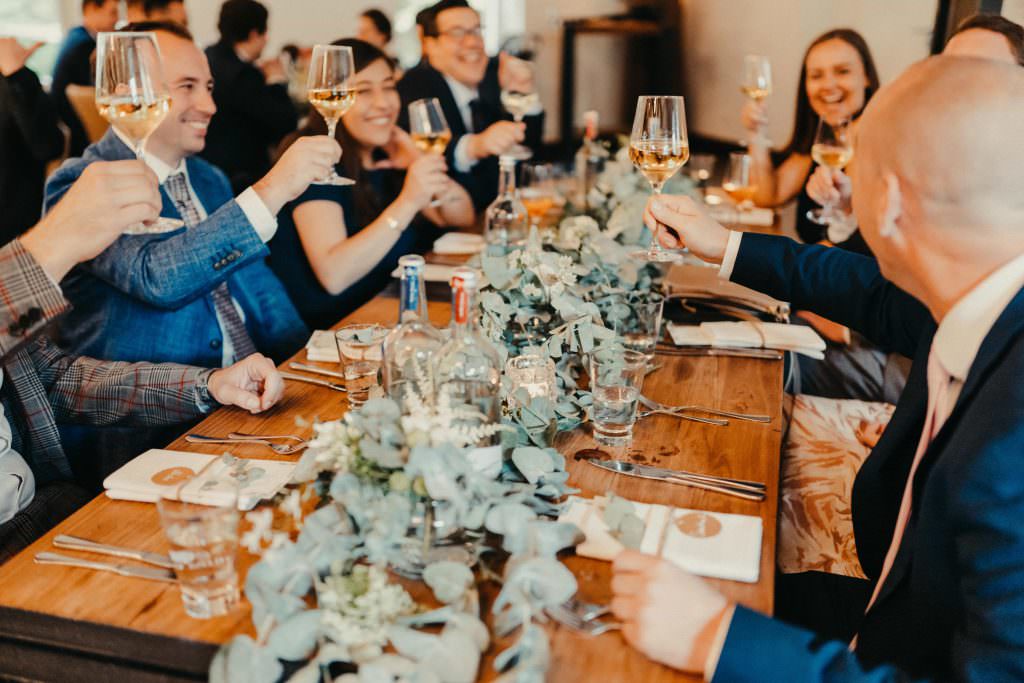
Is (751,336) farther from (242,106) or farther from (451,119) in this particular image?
(242,106)

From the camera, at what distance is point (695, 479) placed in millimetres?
1295

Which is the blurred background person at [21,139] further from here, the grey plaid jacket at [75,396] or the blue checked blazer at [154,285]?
the grey plaid jacket at [75,396]

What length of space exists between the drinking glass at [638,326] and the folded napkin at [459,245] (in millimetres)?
955

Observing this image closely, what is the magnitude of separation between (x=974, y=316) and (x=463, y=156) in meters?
2.99

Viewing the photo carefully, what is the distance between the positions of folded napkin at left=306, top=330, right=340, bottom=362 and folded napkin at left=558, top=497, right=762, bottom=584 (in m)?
0.77

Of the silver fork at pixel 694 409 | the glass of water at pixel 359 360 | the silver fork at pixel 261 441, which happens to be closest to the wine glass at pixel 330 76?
the glass of water at pixel 359 360

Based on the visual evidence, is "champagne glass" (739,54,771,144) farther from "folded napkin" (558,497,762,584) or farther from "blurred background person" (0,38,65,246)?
"blurred background person" (0,38,65,246)

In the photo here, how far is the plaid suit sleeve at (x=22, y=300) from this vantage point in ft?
4.17

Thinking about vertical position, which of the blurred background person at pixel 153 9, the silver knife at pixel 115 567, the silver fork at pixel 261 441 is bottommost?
the silver fork at pixel 261 441

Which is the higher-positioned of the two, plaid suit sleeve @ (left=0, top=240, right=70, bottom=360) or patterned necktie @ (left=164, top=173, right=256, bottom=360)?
plaid suit sleeve @ (left=0, top=240, right=70, bottom=360)

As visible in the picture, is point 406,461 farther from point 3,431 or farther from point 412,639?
point 3,431

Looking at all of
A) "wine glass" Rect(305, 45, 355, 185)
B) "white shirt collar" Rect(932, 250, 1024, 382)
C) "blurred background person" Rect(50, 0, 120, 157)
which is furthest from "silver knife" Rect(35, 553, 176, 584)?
"blurred background person" Rect(50, 0, 120, 157)

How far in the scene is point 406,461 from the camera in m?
1.00

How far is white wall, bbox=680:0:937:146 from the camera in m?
4.86
